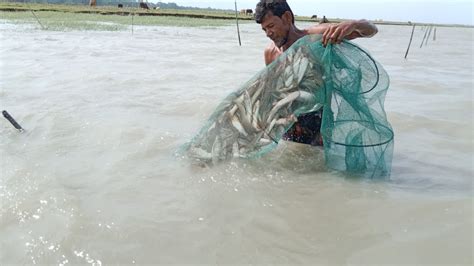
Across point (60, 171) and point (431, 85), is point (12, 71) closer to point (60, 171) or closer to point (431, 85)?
point (60, 171)

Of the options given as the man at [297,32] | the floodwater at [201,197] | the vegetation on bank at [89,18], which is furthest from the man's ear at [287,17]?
the vegetation on bank at [89,18]

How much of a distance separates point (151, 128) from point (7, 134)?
1.41m

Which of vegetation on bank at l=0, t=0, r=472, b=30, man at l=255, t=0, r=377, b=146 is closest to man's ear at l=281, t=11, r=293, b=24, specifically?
man at l=255, t=0, r=377, b=146

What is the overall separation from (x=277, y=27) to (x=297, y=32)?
0.24 m

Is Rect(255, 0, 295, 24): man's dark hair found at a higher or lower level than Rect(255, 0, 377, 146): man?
higher

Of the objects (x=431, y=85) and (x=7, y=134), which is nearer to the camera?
(x=7, y=134)

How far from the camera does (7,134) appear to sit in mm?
A: 4258

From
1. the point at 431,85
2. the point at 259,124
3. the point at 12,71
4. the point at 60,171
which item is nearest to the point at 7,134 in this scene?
the point at 60,171

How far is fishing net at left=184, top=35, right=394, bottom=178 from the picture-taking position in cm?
309

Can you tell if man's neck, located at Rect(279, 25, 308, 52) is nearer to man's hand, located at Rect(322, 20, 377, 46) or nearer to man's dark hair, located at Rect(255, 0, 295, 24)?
man's dark hair, located at Rect(255, 0, 295, 24)

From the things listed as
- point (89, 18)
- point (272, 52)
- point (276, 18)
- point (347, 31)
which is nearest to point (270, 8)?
point (276, 18)

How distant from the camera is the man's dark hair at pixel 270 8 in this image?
3344mm

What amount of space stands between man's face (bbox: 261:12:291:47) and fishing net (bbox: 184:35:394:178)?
15.9 inches

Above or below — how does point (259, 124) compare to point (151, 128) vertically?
above
